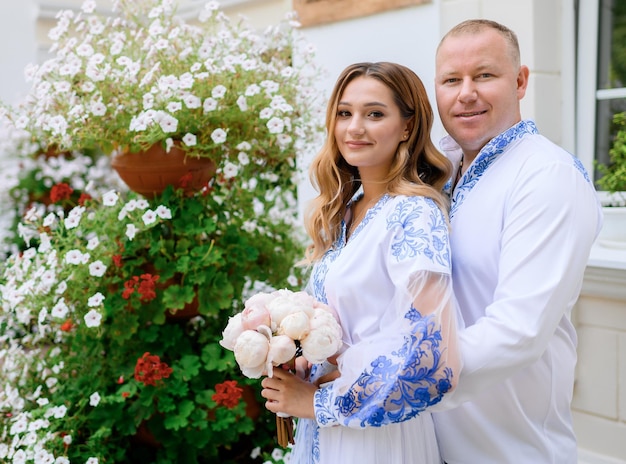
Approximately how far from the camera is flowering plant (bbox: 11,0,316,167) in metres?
2.93

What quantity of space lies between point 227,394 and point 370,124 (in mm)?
1523

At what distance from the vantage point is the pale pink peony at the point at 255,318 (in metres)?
1.71

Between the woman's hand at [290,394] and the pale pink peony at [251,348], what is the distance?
14 centimetres

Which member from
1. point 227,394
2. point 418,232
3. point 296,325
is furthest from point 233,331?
point 227,394

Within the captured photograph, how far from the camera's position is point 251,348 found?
5.41 ft

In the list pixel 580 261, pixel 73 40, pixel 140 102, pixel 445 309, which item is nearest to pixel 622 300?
pixel 580 261

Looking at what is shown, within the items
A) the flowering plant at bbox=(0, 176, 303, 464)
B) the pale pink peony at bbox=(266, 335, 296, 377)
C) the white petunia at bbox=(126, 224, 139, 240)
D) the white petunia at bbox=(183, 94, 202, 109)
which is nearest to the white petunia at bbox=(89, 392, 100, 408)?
the flowering plant at bbox=(0, 176, 303, 464)

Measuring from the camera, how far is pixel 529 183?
5.24 ft

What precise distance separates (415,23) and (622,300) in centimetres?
168

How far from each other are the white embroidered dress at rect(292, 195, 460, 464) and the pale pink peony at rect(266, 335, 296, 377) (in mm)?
141

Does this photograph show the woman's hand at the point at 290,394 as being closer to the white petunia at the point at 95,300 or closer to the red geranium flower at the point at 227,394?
the red geranium flower at the point at 227,394

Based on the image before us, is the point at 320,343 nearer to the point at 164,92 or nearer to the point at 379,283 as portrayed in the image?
the point at 379,283

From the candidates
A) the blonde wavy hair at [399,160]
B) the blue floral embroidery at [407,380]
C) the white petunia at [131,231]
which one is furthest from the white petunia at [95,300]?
the blue floral embroidery at [407,380]

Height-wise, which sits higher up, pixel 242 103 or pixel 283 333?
pixel 242 103
